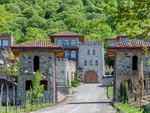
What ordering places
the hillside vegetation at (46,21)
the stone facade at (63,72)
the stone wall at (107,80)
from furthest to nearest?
the hillside vegetation at (46,21)
the stone wall at (107,80)
the stone facade at (63,72)

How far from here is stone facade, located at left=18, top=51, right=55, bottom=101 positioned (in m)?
40.8

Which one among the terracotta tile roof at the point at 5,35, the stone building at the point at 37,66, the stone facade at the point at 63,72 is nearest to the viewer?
the stone building at the point at 37,66

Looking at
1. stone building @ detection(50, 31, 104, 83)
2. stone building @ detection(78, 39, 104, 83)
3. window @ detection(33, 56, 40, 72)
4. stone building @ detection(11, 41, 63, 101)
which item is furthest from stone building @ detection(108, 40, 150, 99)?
stone building @ detection(78, 39, 104, 83)

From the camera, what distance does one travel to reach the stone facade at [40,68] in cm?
4081

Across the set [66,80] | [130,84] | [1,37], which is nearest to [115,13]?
[130,84]

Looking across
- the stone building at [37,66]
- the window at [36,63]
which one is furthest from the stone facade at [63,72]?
the stone building at [37,66]

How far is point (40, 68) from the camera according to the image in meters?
41.0

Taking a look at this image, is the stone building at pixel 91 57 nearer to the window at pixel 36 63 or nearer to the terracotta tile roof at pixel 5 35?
the terracotta tile roof at pixel 5 35

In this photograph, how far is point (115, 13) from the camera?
12.4m

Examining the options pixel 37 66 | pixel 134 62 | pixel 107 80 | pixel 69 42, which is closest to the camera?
pixel 37 66

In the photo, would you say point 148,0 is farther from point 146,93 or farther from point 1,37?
point 1,37

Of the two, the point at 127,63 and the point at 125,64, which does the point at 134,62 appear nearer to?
the point at 127,63

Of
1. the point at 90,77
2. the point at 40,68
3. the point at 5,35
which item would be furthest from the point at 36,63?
the point at 90,77

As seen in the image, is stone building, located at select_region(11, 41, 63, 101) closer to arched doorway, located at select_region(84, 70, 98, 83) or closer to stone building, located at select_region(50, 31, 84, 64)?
arched doorway, located at select_region(84, 70, 98, 83)
